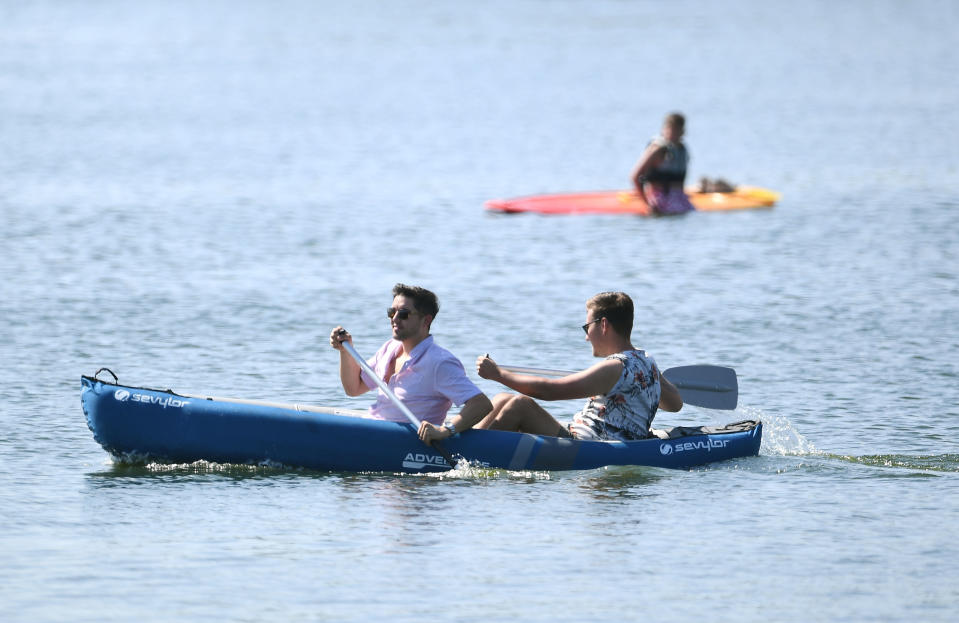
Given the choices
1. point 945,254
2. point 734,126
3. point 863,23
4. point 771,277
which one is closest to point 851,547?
point 771,277

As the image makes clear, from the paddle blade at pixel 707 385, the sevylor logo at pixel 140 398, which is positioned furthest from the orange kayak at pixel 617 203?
the sevylor logo at pixel 140 398

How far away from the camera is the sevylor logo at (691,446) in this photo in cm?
907

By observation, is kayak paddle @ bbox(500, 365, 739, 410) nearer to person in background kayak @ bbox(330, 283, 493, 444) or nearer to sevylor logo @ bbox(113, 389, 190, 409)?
person in background kayak @ bbox(330, 283, 493, 444)

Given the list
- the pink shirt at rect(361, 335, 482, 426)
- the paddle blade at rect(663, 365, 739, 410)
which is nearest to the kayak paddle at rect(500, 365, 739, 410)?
the paddle blade at rect(663, 365, 739, 410)

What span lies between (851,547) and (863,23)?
62.3 metres

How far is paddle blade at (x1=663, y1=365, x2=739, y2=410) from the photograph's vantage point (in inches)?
389

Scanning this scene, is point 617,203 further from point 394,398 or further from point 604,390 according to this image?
point 394,398

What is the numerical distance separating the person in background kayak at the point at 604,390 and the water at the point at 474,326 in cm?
32

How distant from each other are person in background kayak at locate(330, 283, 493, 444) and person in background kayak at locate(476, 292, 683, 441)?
26cm

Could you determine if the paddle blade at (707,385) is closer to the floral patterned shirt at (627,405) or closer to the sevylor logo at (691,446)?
the sevylor logo at (691,446)

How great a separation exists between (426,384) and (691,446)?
62.9 inches

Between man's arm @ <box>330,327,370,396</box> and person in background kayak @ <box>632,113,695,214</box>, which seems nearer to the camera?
man's arm @ <box>330,327,370,396</box>

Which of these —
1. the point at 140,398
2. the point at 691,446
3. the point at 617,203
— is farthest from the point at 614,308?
the point at 617,203

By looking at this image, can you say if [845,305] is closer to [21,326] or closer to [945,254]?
[945,254]
